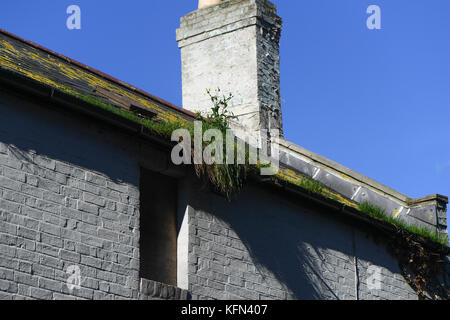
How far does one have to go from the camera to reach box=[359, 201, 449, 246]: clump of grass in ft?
45.6

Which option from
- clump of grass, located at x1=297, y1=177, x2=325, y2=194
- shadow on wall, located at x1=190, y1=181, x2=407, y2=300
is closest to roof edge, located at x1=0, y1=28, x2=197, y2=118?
clump of grass, located at x1=297, y1=177, x2=325, y2=194

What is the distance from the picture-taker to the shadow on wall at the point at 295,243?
39.0ft

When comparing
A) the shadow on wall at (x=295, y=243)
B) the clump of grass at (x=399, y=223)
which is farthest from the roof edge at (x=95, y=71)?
the clump of grass at (x=399, y=223)

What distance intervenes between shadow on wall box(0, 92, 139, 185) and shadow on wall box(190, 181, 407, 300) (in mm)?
1298

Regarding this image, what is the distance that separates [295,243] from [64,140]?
3.85m

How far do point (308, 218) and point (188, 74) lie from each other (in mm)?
5014

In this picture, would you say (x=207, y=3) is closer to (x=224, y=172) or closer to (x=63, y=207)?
(x=224, y=172)

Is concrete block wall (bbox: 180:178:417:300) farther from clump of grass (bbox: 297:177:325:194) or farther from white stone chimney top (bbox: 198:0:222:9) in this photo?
white stone chimney top (bbox: 198:0:222:9)

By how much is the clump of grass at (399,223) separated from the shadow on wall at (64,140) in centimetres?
446

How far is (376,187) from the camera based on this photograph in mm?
15961

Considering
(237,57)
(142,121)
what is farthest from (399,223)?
(142,121)
